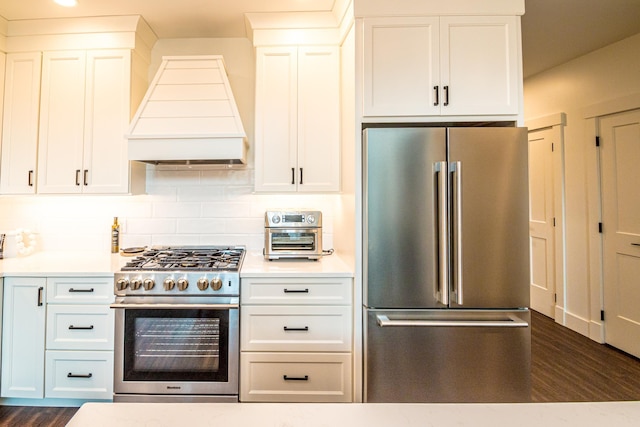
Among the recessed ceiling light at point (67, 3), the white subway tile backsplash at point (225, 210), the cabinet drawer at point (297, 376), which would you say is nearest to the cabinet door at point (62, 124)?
the recessed ceiling light at point (67, 3)

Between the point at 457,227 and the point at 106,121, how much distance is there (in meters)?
2.55

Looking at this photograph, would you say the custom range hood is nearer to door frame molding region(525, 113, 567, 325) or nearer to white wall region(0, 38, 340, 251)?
white wall region(0, 38, 340, 251)

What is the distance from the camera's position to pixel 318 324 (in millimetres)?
1876

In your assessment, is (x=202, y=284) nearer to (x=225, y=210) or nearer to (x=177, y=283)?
(x=177, y=283)

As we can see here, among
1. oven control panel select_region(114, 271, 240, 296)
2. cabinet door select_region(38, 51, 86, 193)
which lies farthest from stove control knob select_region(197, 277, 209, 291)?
cabinet door select_region(38, 51, 86, 193)

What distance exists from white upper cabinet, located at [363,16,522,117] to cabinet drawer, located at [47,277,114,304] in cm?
199

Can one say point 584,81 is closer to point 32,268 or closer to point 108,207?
point 108,207

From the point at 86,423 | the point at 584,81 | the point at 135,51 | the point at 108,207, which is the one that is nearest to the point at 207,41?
the point at 135,51

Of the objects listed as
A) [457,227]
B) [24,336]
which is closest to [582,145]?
[457,227]

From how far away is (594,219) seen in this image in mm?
3010

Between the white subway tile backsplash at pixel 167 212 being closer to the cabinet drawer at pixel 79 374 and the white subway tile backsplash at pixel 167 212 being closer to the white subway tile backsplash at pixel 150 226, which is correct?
the white subway tile backsplash at pixel 150 226

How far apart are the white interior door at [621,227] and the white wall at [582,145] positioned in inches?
4.0

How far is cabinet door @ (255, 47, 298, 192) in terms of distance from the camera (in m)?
2.24

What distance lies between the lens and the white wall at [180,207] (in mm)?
2574
